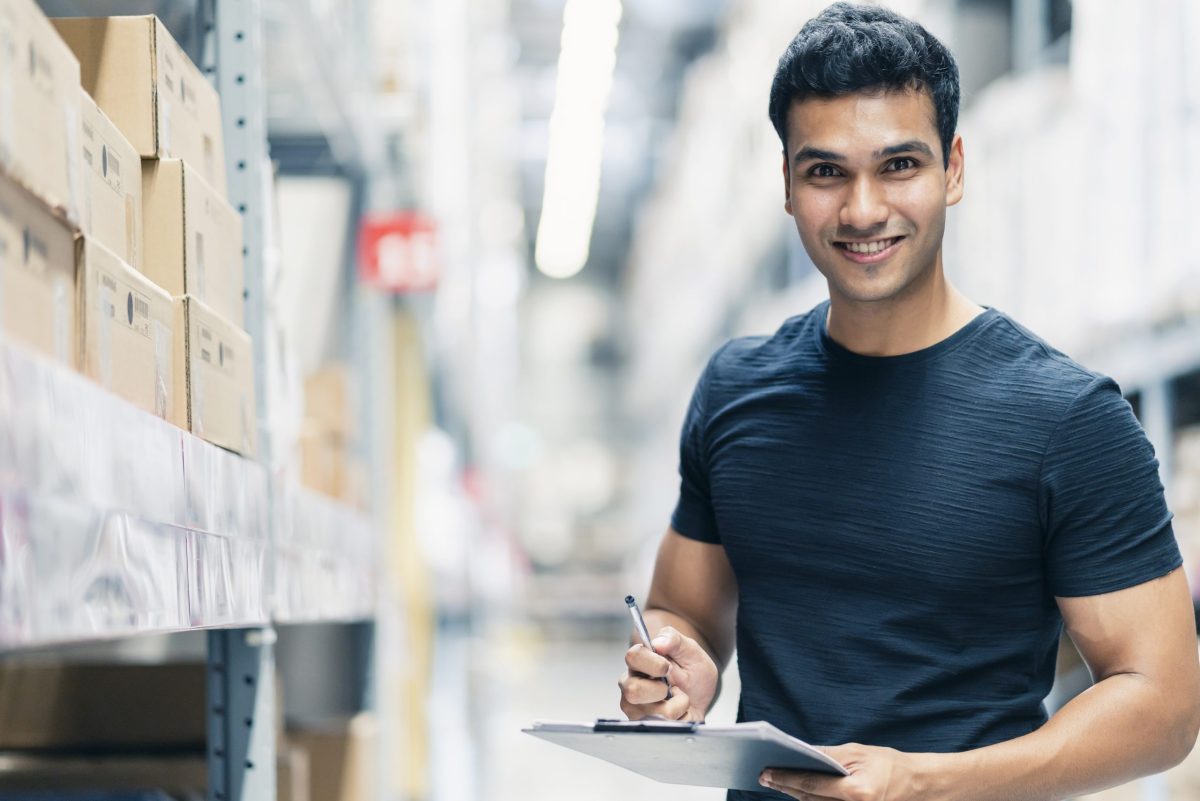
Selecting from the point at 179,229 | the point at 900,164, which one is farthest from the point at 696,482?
the point at 179,229

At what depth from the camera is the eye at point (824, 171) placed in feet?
5.42

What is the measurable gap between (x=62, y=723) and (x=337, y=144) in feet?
6.69

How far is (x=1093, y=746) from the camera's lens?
4.92ft

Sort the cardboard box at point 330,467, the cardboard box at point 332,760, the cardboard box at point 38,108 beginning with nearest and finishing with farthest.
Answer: the cardboard box at point 38,108 → the cardboard box at point 330,467 → the cardboard box at point 332,760

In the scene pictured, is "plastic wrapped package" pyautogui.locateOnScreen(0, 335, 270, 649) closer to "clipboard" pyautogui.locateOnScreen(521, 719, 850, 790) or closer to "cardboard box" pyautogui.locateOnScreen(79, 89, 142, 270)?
"cardboard box" pyautogui.locateOnScreen(79, 89, 142, 270)

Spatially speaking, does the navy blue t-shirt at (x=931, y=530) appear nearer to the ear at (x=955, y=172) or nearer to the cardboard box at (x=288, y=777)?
the ear at (x=955, y=172)

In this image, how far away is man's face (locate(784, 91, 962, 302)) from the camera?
159 cm

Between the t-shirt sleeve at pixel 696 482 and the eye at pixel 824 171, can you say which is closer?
the eye at pixel 824 171

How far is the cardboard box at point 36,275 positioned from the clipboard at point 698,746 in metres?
0.70

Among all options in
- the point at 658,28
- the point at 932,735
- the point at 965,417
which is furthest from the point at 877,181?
the point at 658,28

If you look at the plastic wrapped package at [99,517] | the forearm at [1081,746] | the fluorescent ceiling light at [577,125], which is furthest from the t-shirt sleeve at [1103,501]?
the fluorescent ceiling light at [577,125]

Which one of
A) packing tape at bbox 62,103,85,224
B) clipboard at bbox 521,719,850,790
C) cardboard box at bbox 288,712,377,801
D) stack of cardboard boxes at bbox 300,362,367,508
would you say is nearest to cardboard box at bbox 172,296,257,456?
packing tape at bbox 62,103,85,224

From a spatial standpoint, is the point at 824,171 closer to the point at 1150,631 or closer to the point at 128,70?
the point at 1150,631

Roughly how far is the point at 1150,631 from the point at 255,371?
5.08 feet
